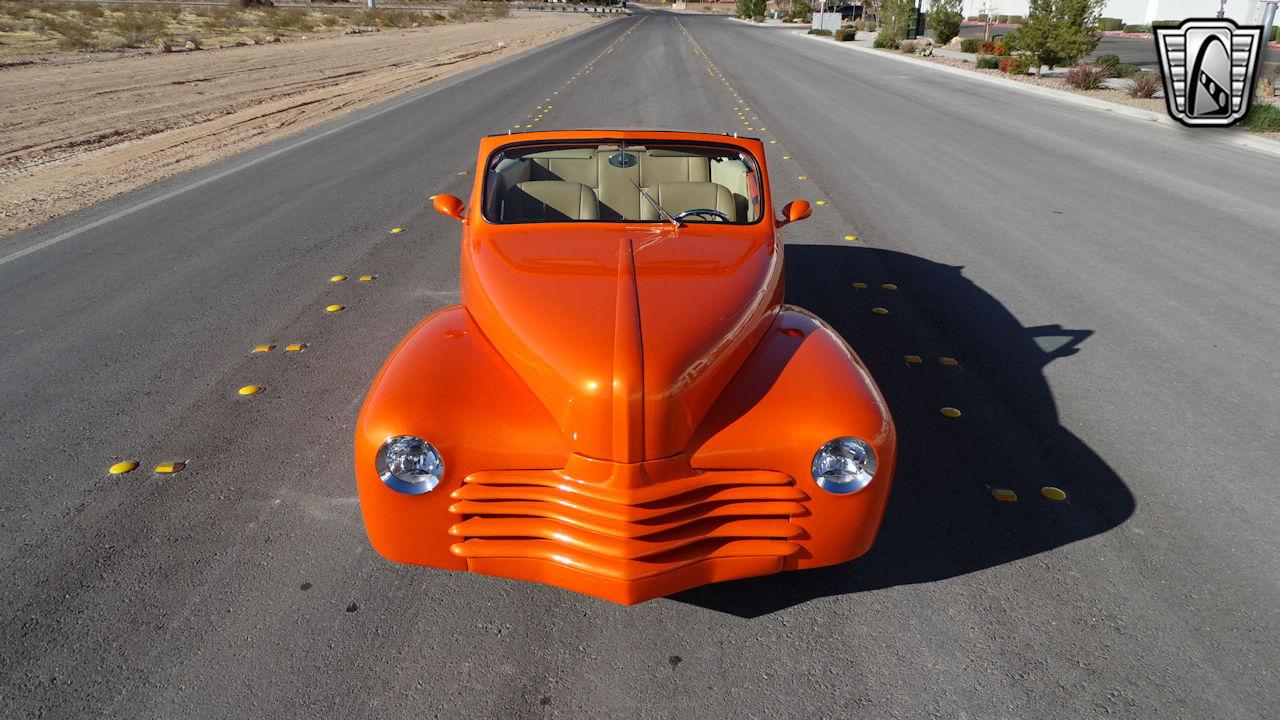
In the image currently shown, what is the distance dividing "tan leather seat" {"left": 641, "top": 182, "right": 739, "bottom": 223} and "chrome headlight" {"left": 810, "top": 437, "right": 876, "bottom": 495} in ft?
5.95

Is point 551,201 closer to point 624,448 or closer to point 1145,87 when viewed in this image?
→ point 624,448

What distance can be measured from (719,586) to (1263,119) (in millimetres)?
17159

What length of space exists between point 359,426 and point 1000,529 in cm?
283

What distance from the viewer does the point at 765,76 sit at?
23.9 meters

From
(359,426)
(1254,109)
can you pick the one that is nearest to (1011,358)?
(359,426)

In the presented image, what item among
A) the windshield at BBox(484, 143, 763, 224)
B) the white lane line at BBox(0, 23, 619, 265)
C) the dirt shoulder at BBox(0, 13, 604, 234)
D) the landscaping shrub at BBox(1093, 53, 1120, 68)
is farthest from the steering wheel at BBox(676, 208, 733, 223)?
the landscaping shrub at BBox(1093, 53, 1120, 68)

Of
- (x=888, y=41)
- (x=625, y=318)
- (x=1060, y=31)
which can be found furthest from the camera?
(x=888, y=41)

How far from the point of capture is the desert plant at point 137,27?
3269 centimetres

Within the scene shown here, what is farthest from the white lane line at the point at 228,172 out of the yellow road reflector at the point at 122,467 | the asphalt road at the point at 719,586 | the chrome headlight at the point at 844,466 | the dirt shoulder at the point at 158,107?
the chrome headlight at the point at 844,466

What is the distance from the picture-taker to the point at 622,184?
450 centimetres

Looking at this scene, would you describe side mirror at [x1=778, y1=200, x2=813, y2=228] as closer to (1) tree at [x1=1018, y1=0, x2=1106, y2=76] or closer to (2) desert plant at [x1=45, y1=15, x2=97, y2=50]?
(1) tree at [x1=1018, y1=0, x2=1106, y2=76]

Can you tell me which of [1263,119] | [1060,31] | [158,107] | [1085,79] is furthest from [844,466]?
[1060,31]

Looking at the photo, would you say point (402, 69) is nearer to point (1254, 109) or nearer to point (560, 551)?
point (1254, 109)

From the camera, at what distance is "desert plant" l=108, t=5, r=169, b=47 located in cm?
3269
